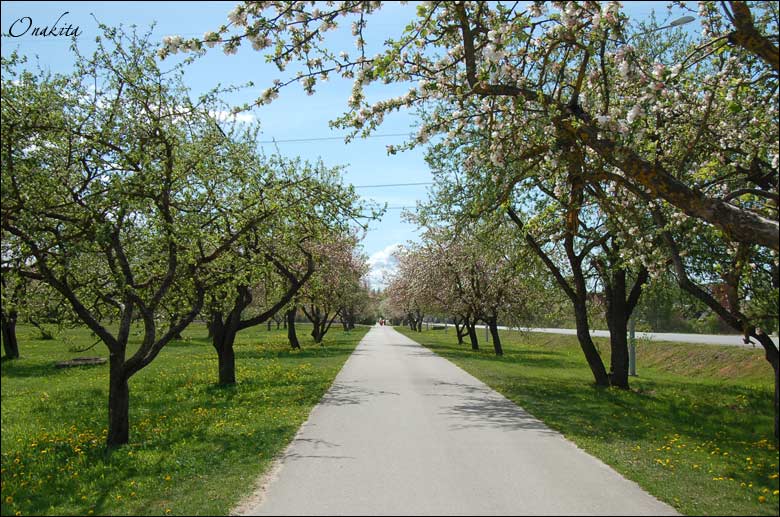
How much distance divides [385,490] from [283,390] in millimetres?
9170

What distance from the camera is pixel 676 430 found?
10.2 meters

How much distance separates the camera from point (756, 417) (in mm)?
12508

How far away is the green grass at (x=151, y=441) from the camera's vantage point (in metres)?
6.07

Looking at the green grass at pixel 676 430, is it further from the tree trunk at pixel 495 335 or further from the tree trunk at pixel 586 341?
the tree trunk at pixel 495 335

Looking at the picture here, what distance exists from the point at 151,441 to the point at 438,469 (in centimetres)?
470

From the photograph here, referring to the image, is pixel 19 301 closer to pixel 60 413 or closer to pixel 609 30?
pixel 60 413

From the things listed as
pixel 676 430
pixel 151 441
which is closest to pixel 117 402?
pixel 151 441

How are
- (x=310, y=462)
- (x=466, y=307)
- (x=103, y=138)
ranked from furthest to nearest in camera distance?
(x=466, y=307)
(x=103, y=138)
(x=310, y=462)

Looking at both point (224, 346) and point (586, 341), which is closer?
point (224, 346)

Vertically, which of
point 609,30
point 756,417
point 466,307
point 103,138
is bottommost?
point 756,417

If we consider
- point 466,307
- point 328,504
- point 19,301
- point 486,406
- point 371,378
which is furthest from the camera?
point 466,307

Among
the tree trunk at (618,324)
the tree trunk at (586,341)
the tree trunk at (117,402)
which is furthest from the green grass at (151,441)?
the tree trunk at (618,324)

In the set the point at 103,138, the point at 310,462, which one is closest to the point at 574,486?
the point at 310,462

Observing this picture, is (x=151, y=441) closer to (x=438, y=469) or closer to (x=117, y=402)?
(x=117, y=402)
